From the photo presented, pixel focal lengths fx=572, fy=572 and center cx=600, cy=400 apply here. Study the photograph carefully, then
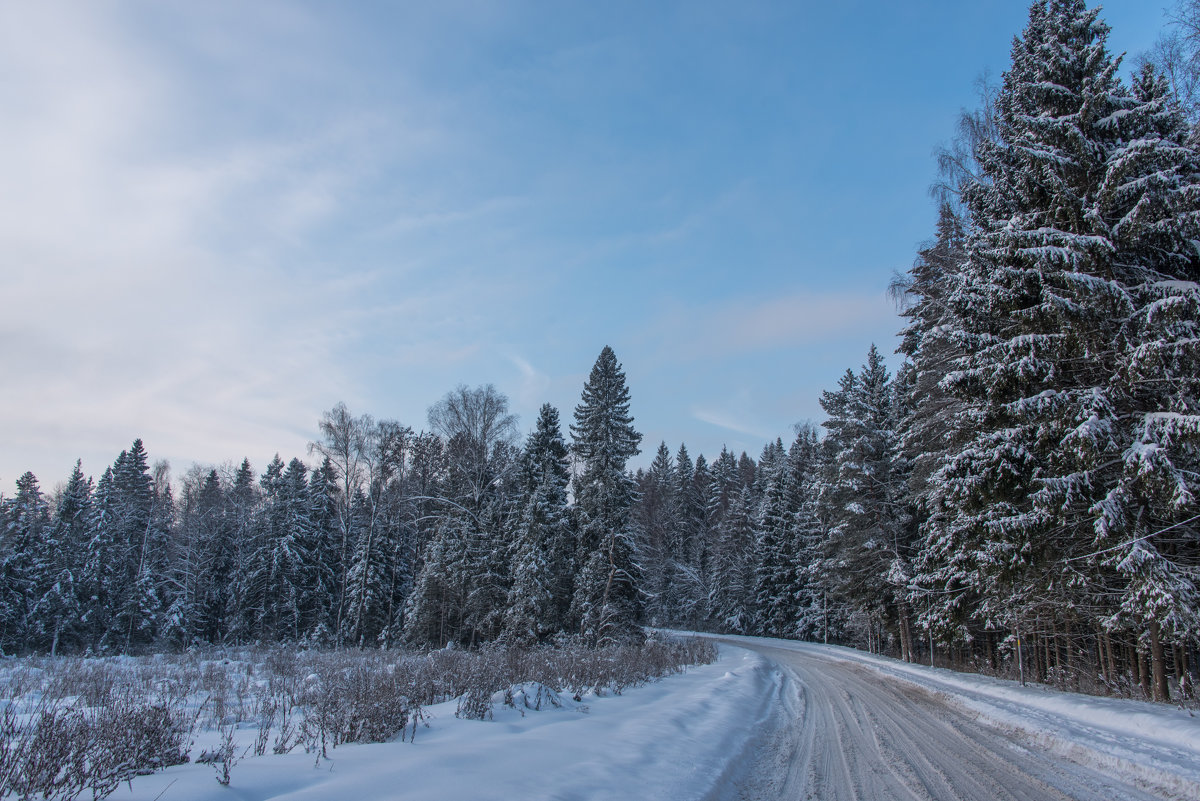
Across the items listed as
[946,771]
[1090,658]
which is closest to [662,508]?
[1090,658]

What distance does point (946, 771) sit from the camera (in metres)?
7.37

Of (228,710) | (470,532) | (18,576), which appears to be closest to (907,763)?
(228,710)

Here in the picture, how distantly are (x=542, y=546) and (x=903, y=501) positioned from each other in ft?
54.8

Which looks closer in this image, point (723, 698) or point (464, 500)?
point (723, 698)

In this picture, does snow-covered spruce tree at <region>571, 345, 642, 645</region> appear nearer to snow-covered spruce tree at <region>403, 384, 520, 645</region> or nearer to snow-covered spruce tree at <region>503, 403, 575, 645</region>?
snow-covered spruce tree at <region>503, 403, 575, 645</region>

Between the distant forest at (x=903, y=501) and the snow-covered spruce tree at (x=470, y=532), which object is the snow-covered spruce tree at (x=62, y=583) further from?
the snow-covered spruce tree at (x=470, y=532)

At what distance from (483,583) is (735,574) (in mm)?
28164

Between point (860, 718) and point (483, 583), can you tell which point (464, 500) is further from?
point (860, 718)

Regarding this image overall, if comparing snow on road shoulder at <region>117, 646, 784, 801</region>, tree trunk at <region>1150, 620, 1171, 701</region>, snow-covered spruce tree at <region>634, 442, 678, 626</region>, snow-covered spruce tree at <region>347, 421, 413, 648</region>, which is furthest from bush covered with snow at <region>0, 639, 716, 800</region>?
snow-covered spruce tree at <region>634, 442, 678, 626</region>

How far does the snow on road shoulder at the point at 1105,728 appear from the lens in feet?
22.9

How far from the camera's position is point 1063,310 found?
1141cm

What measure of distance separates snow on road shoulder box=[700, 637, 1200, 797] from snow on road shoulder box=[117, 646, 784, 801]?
451 centimetres

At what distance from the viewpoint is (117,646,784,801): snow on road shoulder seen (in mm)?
4723

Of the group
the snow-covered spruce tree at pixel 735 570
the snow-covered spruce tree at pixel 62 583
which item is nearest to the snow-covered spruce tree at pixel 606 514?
the snow-covered spruce tree at pixel 735 570
